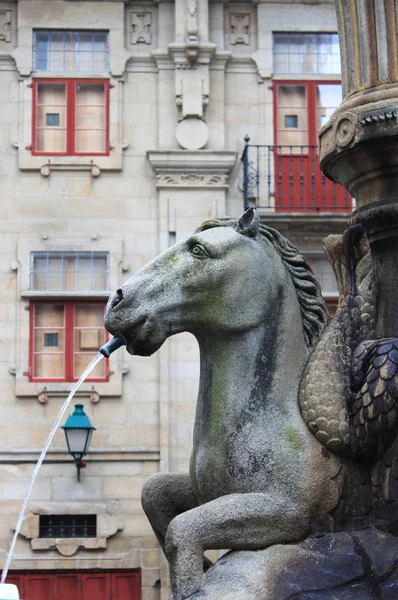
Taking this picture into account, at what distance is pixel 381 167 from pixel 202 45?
704 inches

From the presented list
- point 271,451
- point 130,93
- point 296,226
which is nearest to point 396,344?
point 271,451

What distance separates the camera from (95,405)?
75.1ft

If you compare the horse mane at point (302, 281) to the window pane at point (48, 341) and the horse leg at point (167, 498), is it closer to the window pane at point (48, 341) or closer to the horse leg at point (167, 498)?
the horse leg at point (167, 498)

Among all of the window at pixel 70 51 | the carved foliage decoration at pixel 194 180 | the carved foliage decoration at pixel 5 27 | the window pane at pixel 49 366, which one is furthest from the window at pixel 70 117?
the window pane at pixel 49 366

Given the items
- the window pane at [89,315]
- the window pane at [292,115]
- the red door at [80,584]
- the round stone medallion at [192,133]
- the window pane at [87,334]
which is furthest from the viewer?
the window pane at [292,115]

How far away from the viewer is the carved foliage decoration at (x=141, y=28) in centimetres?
2419

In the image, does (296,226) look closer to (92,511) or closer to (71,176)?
(71,176)

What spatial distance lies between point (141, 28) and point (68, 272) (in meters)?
4.03

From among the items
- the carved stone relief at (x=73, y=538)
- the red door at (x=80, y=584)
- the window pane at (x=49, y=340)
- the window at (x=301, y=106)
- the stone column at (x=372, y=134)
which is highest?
the window at (x=301, y=106)

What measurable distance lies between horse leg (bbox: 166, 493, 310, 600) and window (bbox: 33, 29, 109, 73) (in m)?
19.2

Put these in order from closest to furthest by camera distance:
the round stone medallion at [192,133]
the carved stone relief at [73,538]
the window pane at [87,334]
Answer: the carved stone relief at [73,538] → the window pane at [87,334] → the round stone medallion at [192,133]

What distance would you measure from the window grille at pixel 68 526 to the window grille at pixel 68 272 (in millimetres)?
3452

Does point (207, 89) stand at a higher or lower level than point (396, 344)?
higher

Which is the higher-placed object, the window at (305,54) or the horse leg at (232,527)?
the window at (305,54)
